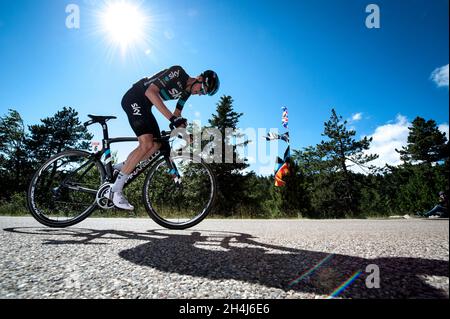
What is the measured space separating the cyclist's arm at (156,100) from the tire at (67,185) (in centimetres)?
169

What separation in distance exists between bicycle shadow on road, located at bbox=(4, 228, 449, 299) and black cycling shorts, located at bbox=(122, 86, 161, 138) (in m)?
2.08

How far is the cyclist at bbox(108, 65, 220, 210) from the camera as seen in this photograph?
352 cm

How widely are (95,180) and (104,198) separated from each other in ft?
3.03

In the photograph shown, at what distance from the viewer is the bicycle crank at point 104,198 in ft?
11.7

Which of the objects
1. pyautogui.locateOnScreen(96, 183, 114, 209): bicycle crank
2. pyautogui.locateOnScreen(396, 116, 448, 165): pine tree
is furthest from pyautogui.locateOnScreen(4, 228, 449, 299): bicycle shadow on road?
pyautogui.locateOnScreen(396, 116, 448, 165): pine tree

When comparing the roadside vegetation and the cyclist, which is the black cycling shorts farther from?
the roadside vegetation

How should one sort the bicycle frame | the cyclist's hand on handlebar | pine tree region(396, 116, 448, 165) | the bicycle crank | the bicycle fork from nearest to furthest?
the cyclist's hand on handlebar < the bicycle crank < the bicycle frame < the bicycle fork < pine tree region(396, 116, 448, 165)

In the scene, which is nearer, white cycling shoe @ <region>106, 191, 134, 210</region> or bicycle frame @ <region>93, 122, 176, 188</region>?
white cycling shoe @ <region>106, 191, 134, 210</region>

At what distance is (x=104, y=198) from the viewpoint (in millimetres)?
3607

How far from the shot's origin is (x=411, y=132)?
3331 cm

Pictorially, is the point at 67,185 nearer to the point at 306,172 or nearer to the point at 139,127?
the point at 139,127

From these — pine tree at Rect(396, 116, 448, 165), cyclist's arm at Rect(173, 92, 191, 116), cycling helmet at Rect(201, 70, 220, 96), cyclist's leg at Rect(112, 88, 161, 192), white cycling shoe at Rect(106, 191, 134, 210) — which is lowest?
white cycling shoe at Rect(106, 191, 134, 210)

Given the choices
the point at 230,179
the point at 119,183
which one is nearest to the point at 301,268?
the point at 119,183

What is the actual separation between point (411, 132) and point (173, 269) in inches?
1728
